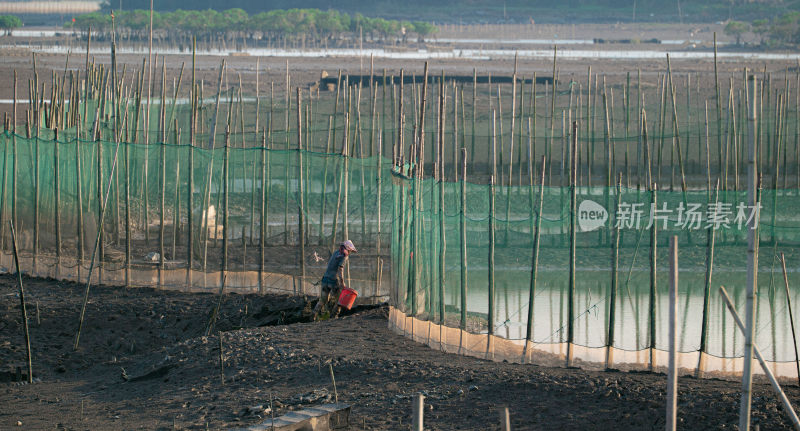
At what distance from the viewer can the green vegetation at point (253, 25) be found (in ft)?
218

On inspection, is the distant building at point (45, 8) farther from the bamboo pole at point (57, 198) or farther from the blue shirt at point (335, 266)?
the blue shirt at point (335, 266)

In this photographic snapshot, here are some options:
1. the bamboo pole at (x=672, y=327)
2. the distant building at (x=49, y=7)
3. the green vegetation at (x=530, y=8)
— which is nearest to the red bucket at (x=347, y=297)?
the bamboo pole at (x=672, y=327)

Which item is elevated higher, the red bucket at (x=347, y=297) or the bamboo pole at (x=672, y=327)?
the bamboo pole at (x=672, y=327)

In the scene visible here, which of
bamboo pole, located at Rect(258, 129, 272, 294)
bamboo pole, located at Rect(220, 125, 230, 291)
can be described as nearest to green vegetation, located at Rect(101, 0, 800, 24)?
bamboo pole, located at Rect(258, 129, 272, 294)

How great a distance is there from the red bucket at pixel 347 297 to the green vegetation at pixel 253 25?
55.5 metres

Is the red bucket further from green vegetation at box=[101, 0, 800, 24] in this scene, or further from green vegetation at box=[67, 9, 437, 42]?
green vegetation at box=[101, 0, 800, 24]

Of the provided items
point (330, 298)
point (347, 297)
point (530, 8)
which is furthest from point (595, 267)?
point (530, 8)

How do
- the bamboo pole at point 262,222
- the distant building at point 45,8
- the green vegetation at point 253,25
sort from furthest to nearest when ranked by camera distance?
the distant building at point 45,8
the green vegetation at point 253,25
the bamboo pole at point 262,222

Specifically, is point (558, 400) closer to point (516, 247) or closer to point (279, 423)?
point (279, 423)

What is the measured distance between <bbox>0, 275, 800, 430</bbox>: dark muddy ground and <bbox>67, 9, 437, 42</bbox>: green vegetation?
55992 mm

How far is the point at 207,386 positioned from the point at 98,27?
62176 mm

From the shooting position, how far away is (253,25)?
67.8m

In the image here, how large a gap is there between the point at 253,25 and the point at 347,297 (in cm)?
5918

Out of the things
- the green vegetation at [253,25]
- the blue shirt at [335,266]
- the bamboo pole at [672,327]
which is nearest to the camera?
the bamboo pole at [672,327]
